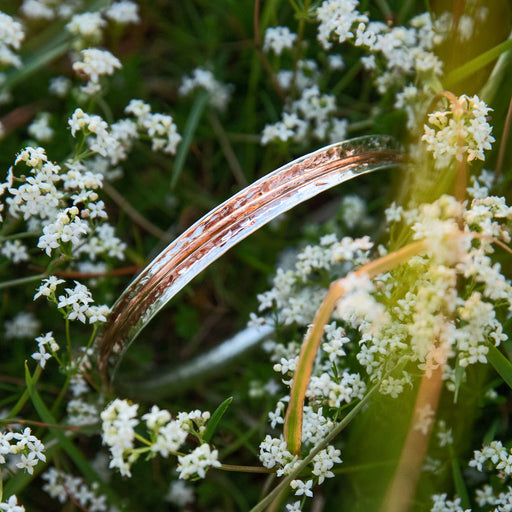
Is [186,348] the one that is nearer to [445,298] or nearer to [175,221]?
[175,221]

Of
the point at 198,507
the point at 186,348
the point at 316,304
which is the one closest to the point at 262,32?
the point at 316,304

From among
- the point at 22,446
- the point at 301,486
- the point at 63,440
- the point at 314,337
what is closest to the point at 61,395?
the point at 63,440

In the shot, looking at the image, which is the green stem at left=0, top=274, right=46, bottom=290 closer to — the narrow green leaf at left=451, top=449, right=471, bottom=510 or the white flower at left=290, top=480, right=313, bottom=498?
the white flower at left=290, top=480, right=313, bottom=498

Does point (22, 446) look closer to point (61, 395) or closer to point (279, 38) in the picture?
point (61, 395)

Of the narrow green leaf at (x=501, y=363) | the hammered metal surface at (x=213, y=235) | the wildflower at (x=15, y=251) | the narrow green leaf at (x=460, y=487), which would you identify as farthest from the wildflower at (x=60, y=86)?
the narrow green leaf at (x=460, y=487)

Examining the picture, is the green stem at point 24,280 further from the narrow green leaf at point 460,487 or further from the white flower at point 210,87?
the narrow green leaf at point 460,487

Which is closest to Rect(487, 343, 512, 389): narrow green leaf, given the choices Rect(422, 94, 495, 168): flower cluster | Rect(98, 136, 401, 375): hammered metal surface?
Rect(422, 94, 495, 168): flower cluster
